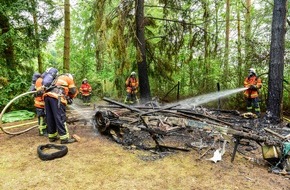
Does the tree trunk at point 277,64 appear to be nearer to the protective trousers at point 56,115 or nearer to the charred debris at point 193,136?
the charred debris at point 193,136

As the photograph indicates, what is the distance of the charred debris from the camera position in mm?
4672

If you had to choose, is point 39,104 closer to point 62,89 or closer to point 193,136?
point 62,89

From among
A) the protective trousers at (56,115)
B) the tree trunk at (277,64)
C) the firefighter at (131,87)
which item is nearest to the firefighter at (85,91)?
the firefighter at (131,87)

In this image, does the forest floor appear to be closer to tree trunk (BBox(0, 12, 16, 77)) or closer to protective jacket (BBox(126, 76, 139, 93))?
tree trunk (BBox(0, 12, 16, 77))

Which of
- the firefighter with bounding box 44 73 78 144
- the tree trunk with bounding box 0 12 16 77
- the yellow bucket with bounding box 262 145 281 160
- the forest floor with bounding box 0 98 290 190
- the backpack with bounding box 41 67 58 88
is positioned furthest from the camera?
the tree trunk with bounding box 0 12 16 77

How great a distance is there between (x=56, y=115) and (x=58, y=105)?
25 cm

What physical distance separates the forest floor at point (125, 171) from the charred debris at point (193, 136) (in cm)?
22

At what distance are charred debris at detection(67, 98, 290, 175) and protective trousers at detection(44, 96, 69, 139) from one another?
100cm

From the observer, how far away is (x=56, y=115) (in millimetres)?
5605

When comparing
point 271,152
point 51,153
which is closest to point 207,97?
point 271,152

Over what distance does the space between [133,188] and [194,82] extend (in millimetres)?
10839

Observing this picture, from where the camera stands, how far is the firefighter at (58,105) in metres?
5.62

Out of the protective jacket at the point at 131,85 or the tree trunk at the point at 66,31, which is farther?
the protective jacket at the point at 131,85

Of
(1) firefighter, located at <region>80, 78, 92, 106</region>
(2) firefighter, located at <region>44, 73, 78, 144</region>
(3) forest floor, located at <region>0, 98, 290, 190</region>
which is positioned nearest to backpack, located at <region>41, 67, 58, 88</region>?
(2) firefighter, located at <region>44, 73, 78, 144</region>
